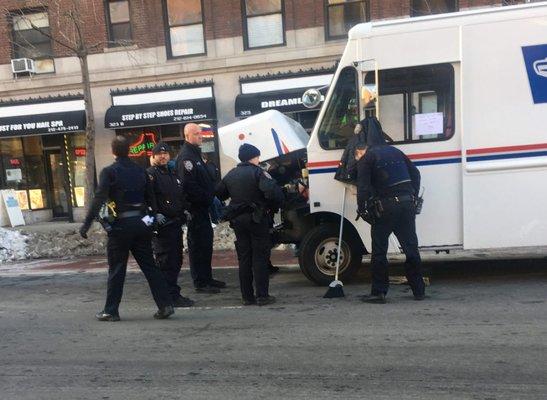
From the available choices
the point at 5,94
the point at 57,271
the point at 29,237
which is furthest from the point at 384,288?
the point at 5,94

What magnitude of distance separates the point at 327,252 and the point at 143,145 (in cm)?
1081

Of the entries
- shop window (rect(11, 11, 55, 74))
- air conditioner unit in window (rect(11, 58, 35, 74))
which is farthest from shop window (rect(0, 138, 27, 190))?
shop window (rect(11, 11, 55, 74))

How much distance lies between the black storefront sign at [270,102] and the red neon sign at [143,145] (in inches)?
127

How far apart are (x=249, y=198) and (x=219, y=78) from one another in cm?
1002

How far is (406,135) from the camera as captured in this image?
6285 millimetres

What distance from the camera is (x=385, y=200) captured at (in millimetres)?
5676

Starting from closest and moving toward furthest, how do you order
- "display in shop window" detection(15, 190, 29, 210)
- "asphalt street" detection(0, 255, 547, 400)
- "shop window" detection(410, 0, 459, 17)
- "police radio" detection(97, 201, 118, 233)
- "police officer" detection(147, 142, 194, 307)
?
"asphalt street" detection(0, 255, 547, 400), "police radio" detection(97, 201, 118, 233), "police officer" detection(147, 142, 194, 307), "shop window" detection(410, 0, 459, 17), "display in shop window" detection(15, 190, 29, 210)

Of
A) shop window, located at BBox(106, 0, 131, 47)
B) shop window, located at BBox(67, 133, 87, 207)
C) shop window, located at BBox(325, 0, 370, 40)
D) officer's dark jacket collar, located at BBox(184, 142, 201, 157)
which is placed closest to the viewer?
officer's dark jacket collar, located at BBox(184, 142, 201, 157)

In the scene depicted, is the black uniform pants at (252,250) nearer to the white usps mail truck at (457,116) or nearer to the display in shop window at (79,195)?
the white usps mail truck at (457,116)

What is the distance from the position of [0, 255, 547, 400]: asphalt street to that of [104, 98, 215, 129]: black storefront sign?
28.6 feet

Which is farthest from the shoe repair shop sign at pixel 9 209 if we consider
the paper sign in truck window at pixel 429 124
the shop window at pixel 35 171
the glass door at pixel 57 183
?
the paper sign in truck window at pixel 429 124

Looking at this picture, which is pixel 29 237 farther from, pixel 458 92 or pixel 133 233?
pixel 458 92

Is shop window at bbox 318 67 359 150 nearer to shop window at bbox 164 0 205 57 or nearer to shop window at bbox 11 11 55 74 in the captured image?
shop window at bbox 164 0 205 57

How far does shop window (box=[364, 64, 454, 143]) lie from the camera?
6195 millimetres
